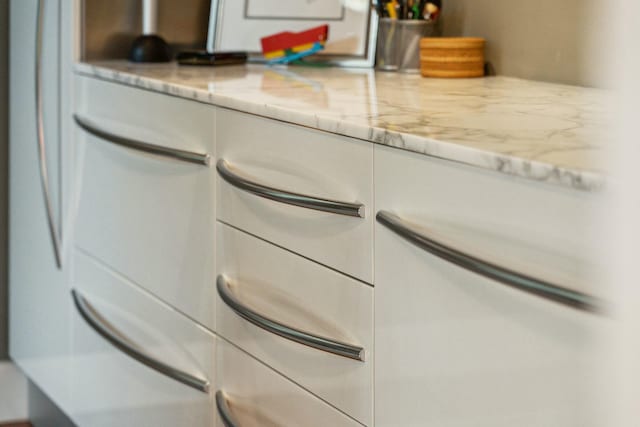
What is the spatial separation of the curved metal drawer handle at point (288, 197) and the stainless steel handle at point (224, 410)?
365mm

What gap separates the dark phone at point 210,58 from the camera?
202cm

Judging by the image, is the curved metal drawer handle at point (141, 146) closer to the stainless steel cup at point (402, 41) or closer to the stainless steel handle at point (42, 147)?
the stainless steel handle at point (42, 147)

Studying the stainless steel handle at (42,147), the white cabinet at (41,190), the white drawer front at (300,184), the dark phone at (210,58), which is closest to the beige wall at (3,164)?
the white cabinet at (41,190)

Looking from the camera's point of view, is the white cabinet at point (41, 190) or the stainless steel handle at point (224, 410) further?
the white cabinet at point (41, 190)

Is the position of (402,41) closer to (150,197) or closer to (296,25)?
(296,25)

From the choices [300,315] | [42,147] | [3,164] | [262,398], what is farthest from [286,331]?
[3,164]

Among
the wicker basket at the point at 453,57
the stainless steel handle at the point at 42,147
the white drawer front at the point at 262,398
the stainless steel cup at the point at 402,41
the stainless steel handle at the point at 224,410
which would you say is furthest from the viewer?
the stainless steel handle at the point at 42,147

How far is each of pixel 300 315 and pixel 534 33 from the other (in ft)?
2.56

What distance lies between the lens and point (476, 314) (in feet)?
3.02

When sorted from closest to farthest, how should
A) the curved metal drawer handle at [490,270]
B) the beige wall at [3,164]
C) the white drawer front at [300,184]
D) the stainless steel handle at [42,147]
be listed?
the curved metal drawer handle at [490,270] < the white drawer front at [300,184] < the stainless steel handle at [42,147] < the beige wall at [3,164]

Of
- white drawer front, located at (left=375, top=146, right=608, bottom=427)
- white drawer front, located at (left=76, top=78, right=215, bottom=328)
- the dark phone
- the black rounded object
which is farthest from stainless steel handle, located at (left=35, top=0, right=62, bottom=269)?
white drawer front, located at (left=375, top=146, right=608, bottom=427)

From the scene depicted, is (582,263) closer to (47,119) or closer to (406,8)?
(406,8)

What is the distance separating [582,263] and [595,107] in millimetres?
565

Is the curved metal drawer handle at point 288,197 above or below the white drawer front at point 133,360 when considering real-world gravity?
above
